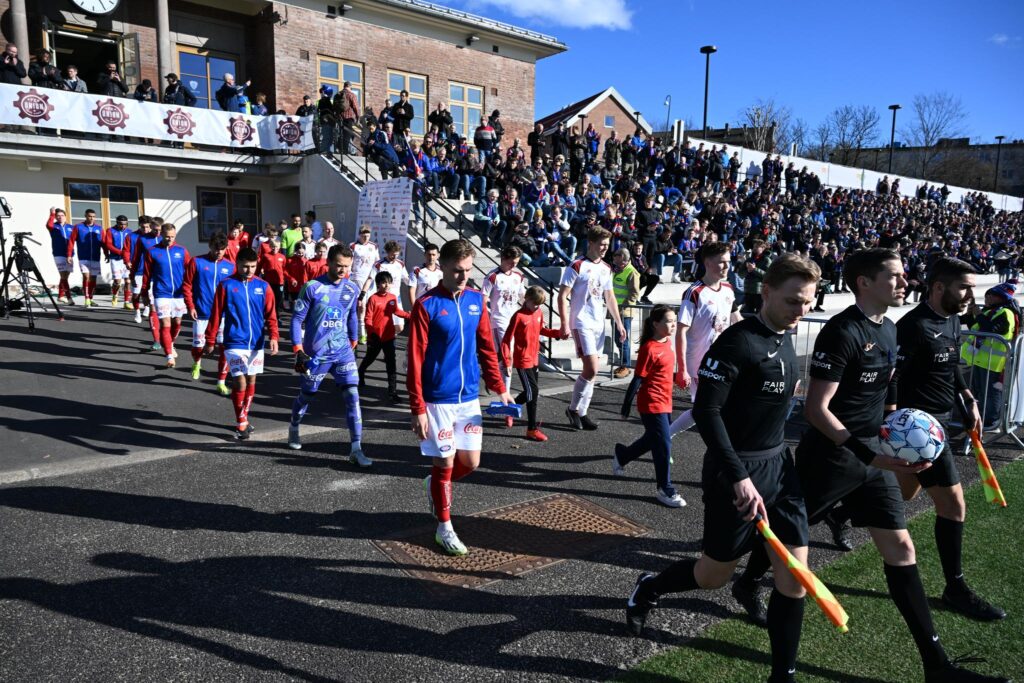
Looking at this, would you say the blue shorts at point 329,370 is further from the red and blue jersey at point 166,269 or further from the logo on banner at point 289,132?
the logo on banner at point 289,132

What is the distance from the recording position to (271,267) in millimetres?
12414

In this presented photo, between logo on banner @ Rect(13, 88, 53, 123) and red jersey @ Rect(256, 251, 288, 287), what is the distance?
285 inches

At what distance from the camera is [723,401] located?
302 cm

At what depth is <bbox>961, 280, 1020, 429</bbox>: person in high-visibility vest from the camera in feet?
25.1

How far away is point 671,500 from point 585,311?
280 centimetres

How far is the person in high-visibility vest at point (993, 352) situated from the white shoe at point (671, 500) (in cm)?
454

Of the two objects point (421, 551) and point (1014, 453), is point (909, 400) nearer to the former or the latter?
point (421, 551)

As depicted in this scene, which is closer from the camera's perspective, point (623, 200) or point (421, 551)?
point (421, 551)

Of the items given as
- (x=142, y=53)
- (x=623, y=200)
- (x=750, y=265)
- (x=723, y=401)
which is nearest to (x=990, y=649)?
(x=723, y=401)

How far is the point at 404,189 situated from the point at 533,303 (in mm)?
7158

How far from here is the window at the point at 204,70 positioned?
66.9 ft

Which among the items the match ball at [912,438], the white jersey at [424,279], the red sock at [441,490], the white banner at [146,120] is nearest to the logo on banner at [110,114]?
the white banner at [146,120]

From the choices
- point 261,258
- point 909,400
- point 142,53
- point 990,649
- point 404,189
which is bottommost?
point 990,649

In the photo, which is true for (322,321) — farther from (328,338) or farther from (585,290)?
Result: (585,290)
